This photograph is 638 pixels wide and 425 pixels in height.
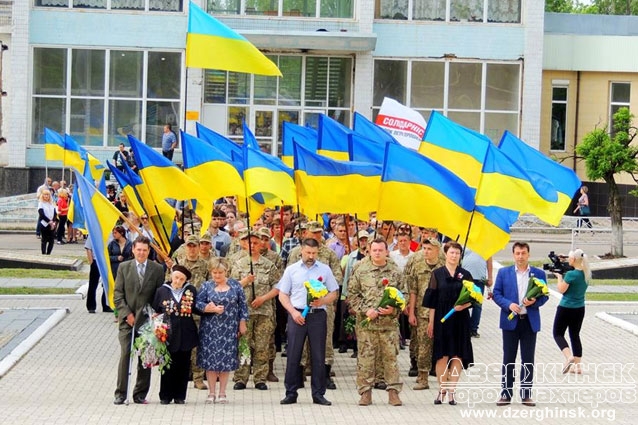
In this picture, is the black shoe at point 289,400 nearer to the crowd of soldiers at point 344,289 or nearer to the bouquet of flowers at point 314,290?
the crowd of soldiers at point 344,289

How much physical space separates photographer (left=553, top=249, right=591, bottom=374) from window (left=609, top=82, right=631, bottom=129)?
105 ft

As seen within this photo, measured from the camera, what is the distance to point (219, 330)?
47.5 ft

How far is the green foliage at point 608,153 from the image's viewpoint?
3459 cm

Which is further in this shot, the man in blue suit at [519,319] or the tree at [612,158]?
the tree at [612,158]

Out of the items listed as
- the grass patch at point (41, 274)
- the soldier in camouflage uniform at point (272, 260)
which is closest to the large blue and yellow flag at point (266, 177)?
the soldier in camouflage uniform at point (272, 260)

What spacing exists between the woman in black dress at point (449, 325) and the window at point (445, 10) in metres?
30.6

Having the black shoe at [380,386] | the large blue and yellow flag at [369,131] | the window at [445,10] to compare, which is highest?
the window at [445,10]

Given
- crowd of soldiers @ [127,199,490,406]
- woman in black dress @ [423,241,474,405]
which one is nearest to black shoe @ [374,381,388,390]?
crowd of soldiers @ [127,199,490,406]

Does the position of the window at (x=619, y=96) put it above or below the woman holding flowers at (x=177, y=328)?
above

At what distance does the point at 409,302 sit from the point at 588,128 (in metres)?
33.3

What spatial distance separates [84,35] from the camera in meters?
43.4

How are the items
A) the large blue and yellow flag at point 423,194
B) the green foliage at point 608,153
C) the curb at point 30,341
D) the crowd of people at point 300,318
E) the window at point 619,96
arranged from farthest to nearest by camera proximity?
1. the window at point 619,96
2. the green foliage at point 608,153
3. the curb at point 30,341
4. the large blue and yellow flag at point 423,194
5. the crowd of people at point 300,318

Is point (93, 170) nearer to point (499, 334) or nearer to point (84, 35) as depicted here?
point (499, 334)

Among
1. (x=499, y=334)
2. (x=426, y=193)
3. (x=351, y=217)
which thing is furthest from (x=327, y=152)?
(x=426, y=193)
